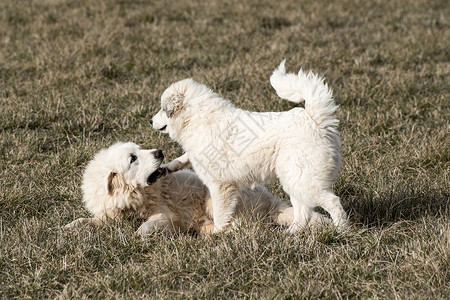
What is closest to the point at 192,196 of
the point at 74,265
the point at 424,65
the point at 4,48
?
the point at 74,265

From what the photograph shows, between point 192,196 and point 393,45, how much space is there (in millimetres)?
6049

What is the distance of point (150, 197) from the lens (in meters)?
4.54

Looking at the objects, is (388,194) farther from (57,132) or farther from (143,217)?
(57,132)

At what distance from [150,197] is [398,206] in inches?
83.0

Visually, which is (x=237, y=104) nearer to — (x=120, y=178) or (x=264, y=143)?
(x=120, y=178)

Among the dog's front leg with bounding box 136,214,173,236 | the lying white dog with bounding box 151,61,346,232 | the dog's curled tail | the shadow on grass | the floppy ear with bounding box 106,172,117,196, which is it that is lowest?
the shadow on grass

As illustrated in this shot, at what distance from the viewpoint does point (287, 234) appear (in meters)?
3.96

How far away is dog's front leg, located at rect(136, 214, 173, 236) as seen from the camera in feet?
13.5

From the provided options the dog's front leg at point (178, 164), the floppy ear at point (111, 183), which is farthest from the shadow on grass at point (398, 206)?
the floppy ear at point (111, 183)

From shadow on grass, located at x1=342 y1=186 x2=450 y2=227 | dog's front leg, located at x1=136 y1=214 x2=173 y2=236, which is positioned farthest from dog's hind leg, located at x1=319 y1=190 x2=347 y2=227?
dog's front leg, located at x1=136 y1=214 x2=173 y2=236

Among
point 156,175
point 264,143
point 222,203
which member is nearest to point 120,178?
point 156,175

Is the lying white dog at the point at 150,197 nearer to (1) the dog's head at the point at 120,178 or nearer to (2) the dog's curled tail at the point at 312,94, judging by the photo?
(1) the dog's head at the point at 120,178

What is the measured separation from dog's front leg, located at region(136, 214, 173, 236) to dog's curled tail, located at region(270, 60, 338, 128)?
1.41 metres

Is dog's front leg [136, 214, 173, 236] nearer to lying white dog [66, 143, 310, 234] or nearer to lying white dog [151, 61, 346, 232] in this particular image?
lying white dog [66, 143, 310, 234]
